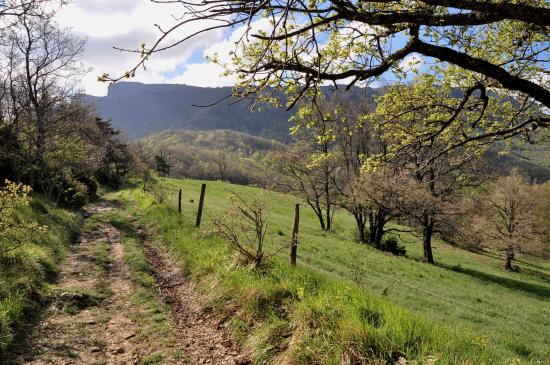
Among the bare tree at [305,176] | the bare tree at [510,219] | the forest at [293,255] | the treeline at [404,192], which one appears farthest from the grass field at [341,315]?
the bare tree at [510,219]

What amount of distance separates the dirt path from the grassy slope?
35cm

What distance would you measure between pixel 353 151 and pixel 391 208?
802 centimetres

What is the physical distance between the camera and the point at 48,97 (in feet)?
80.7

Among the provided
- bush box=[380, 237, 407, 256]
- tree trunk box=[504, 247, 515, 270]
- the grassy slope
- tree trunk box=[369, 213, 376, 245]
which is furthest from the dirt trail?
tree trunk box=[504, 247, 515, 270]

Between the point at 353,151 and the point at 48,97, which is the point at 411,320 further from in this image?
the point at 353,151

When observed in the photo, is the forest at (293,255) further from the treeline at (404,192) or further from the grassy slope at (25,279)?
the treeline at (404,192)

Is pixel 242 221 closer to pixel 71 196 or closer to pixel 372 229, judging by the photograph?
pixel 71 196

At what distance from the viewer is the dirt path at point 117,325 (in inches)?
259

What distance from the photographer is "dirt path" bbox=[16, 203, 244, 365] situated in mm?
6586

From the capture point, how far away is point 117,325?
25.8 ft

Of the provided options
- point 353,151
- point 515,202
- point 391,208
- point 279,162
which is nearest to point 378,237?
point 391,208

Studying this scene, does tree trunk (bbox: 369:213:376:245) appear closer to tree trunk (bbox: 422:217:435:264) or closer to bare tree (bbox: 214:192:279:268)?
tree trunk (bbox: 422:217:435:264)

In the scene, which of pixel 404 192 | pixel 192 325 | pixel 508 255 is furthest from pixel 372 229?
pixel 192 325

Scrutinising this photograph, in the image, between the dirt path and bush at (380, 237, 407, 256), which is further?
bush at (380, 237, 407, 256)
